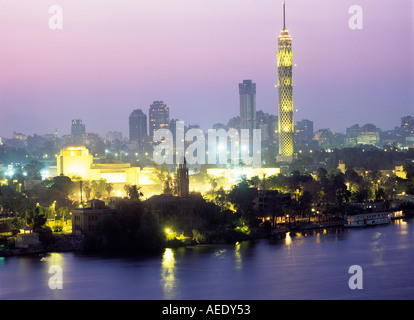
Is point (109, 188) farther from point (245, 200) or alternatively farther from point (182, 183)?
Answer: point (245, 200)

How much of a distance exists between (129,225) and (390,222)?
8.94 m

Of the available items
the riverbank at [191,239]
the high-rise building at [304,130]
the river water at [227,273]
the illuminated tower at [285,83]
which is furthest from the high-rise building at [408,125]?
the river water at [227,273]

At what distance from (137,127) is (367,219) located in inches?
1618

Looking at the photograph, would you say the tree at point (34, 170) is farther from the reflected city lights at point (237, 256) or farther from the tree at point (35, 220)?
the reflected city lights at point (237, 256)

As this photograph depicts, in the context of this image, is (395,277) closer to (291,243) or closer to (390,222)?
(291,243)

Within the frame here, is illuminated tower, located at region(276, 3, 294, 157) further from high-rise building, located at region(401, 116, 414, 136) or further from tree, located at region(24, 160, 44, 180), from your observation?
high-rise building, located at region(401, 116, 414, 136)

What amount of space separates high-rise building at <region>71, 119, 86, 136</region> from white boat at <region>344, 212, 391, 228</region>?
37.0 metres

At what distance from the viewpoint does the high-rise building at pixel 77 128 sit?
194 feet

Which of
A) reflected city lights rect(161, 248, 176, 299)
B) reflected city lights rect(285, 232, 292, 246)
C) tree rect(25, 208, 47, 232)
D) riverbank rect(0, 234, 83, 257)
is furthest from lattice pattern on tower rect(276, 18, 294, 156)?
reflected city lights rect(161, 248, 176, 299)

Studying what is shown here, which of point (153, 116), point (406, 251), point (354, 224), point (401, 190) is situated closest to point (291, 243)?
point (406, 251)

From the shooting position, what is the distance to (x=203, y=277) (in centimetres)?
1570

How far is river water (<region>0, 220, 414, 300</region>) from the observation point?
14.6m

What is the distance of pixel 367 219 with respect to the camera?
24203 mm

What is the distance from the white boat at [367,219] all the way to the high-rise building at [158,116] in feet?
122
